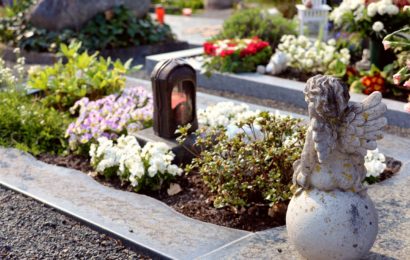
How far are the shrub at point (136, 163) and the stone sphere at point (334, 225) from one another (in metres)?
1.54

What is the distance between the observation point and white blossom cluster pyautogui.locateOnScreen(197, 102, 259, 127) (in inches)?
228

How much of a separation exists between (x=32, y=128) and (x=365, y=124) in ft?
11.8

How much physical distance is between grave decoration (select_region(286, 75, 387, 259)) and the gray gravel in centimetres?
106

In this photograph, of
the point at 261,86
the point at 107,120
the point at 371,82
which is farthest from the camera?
the point at 261,86

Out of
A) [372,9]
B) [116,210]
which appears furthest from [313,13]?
[116,210]

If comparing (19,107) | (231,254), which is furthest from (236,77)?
(231,254)

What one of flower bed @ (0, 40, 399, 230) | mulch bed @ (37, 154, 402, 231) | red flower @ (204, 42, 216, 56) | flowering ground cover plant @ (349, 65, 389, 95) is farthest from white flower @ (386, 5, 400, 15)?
mulch bed @ (37, 154, 402, 231)

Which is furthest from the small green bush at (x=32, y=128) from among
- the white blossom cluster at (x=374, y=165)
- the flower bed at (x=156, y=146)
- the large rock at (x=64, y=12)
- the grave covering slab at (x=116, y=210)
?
the large rock at (x=64, y=12)

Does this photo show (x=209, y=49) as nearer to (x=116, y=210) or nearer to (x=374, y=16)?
(x=374, y=16)

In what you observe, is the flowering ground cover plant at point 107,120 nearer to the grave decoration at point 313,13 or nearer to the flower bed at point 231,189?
the flower bed at point 231,189

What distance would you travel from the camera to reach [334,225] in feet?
11.4

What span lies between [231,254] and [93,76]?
360cm

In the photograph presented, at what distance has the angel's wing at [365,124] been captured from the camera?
3.40 m

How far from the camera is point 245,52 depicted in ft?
26.6
